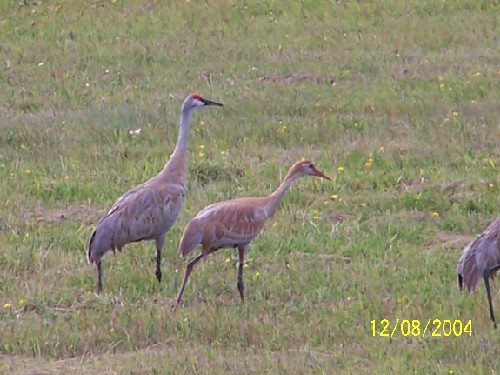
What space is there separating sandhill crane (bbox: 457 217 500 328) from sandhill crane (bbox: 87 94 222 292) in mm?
2162

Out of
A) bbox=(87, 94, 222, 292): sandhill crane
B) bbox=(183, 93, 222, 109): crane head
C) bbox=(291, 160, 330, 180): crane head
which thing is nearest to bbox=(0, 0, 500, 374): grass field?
bbox=(87, 94, 222, 292): sandhill crane

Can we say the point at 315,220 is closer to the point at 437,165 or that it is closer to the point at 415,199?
the point at 415,199

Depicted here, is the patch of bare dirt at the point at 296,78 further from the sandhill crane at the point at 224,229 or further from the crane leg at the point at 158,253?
the sandhill crane at the point at 224,229

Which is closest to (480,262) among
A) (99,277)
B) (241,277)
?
(241,277)

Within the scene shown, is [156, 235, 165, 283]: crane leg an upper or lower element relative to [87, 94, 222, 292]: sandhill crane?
lower

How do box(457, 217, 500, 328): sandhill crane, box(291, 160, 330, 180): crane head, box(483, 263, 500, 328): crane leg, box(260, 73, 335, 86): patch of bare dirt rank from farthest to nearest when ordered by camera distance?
1. box(260, 73, 335, 86): patch of bare dirt
2. box(291, 160, 330, 180): crane head
3. box(457, 217, 500, 328): sandhill crane
4. box(483, 263, 500, 328): crane leg

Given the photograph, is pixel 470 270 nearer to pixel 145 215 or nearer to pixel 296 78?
pixel 145 215

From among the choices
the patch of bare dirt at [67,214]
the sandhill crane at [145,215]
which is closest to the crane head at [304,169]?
the sandhill crane at [145,215]

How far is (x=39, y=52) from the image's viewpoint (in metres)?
17.6

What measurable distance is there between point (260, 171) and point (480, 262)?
162 inches

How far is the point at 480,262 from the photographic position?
7449mm

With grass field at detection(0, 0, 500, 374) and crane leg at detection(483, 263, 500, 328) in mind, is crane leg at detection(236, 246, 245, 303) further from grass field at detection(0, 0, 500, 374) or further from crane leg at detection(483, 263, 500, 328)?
crane leg at detection(483, 263, 500, 328)
